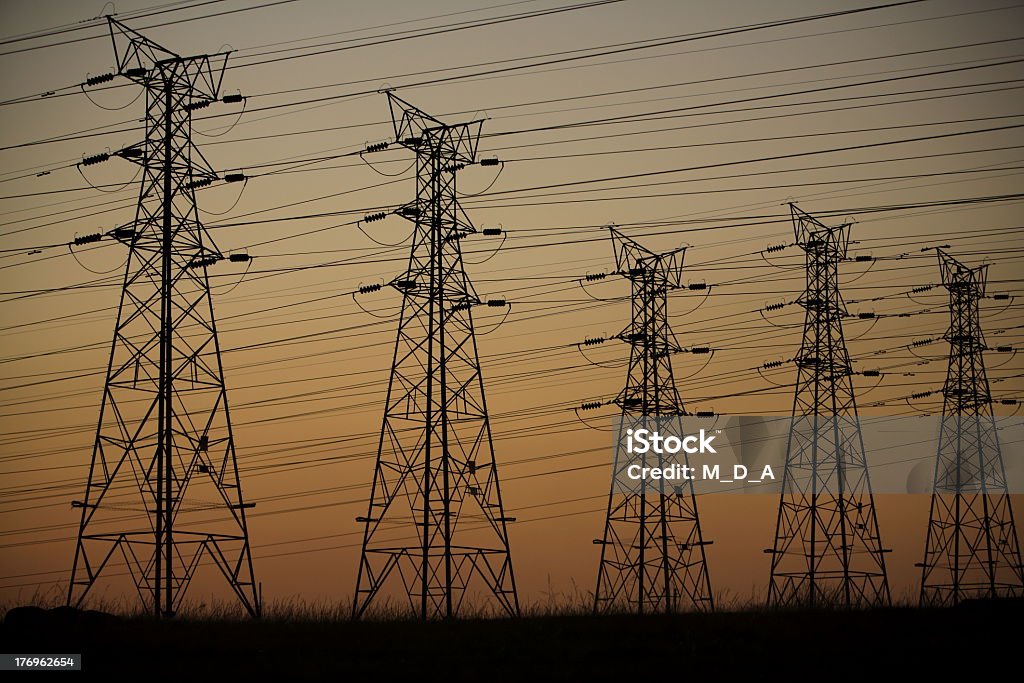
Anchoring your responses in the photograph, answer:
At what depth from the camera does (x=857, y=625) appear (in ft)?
88.7

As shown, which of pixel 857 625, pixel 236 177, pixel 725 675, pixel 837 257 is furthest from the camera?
pixel 837 257

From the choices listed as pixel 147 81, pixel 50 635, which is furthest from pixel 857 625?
pixel 147 81

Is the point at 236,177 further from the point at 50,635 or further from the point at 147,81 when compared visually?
the point at 50,635

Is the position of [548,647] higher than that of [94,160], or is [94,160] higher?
[94,160]

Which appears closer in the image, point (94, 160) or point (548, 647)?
point (548, 647)

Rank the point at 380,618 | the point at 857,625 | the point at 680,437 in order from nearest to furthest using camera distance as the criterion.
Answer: the point at 857,625
the point at 380,618
the point at 680,437

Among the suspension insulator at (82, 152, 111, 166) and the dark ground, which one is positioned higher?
the suspension insulator at (82, 152, 111, 166)

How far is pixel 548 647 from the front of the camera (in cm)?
2417

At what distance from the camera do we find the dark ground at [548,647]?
21.7m

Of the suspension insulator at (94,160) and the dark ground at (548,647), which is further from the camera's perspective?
the suspension insulator at (94,160)

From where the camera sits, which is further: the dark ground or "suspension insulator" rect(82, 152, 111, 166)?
"suspension insulator" rect(82, 152, 111, 166)

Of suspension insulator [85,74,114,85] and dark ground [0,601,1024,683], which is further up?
suspension insulator [85,74,114,85]

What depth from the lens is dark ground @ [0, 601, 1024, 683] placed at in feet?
71.2

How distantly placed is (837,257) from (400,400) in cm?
2040
